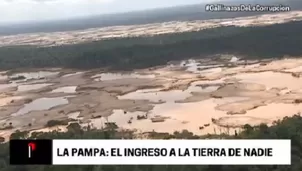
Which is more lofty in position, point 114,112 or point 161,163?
point 161,163

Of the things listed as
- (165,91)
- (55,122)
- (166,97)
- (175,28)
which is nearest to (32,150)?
(55,122)

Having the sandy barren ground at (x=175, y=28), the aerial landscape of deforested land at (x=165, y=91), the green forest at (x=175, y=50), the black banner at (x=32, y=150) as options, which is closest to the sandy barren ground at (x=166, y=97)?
the aerial landscape of deforested land at (x=165, y=91)

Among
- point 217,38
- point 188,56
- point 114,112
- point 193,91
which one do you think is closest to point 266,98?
point 193,91

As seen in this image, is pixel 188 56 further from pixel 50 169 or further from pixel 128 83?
pixel 50 169

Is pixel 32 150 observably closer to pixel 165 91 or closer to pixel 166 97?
pixel 166 97

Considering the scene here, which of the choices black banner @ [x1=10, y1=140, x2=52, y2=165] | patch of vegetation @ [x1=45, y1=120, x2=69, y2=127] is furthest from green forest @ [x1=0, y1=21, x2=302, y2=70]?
black banner @ [x1=10, y1=140, x2=52, y2=165]

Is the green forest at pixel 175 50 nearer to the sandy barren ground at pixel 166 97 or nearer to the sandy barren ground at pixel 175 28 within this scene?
the sandy barren ground at pixel 166 97

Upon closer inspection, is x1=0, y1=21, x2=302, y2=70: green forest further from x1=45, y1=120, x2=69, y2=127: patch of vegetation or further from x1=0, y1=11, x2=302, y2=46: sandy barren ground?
x1=45, y1=120, x2=69, y2=127: patch of vegetation
